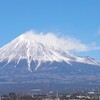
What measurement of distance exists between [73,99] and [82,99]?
6.85 ft

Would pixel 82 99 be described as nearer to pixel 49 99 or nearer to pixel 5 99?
pixel 49 99

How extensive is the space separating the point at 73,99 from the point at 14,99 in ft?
33.7

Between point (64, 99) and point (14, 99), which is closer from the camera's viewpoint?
point (14, 99)

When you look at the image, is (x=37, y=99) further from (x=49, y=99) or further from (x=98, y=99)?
(x=98, y=99)

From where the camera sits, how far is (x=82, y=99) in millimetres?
103625

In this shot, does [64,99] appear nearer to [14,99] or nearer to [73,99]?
[73,99]

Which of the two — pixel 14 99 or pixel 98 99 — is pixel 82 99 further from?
pixel 14 99

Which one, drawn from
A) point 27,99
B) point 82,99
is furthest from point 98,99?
point 27,99

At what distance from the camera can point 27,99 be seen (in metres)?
102

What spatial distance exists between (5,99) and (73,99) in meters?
10.8

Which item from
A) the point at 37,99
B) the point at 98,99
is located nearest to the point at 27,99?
the point at 37,99

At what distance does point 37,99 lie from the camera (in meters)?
103

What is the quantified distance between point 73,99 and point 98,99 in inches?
178

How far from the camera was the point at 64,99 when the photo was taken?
105688 mm
